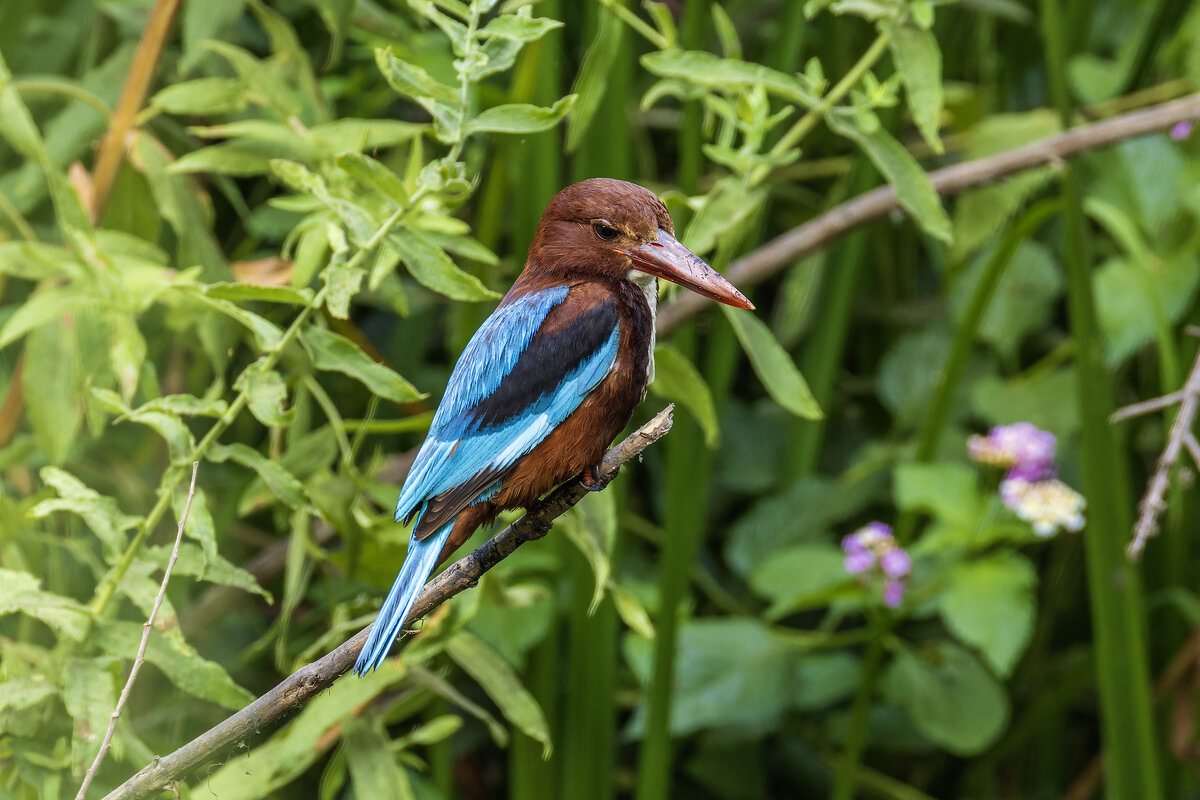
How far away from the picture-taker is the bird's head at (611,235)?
3.29 ft

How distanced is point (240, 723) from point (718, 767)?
1.59m

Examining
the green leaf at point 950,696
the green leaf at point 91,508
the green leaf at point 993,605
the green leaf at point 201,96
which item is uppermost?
the green leaf at point 201,96

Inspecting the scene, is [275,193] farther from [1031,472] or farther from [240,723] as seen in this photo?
[240,723]

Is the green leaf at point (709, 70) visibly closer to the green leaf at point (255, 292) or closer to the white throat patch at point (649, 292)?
the white throat patch at point (649, 292)

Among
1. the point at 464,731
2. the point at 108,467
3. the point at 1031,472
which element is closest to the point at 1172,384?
the point at 1031,472

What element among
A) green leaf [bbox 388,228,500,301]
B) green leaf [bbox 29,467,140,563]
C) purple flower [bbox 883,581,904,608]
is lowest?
purple flower [bbox 883,581,904,608]

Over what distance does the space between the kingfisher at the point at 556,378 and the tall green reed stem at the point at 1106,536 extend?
923 millimetres

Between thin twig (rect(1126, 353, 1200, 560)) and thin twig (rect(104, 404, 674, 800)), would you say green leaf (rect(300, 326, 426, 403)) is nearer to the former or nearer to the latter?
thin twig (rect(104, 404, 674, 800))

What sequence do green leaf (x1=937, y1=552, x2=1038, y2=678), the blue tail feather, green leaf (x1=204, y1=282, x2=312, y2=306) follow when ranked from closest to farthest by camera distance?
1. the blue tail feather
2. green leaf (x1=204, y1=282, x2=312, y2=306)
3. green leaf (x1=937, y1=552, x2=1038, y2=678)

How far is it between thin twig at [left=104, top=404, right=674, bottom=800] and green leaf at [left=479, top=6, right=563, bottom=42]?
0.32 m

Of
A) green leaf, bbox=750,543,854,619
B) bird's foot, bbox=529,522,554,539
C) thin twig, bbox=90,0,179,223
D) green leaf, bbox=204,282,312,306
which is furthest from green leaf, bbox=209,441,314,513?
green leaf, bbox=750,543,854,619

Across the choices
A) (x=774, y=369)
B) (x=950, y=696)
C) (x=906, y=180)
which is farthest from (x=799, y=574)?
(x=906, y=180)

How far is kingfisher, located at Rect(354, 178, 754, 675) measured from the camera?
3.19 ft

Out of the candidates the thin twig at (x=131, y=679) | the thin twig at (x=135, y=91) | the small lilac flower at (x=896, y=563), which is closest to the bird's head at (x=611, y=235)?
the thin twig at (x=131, y=679)
